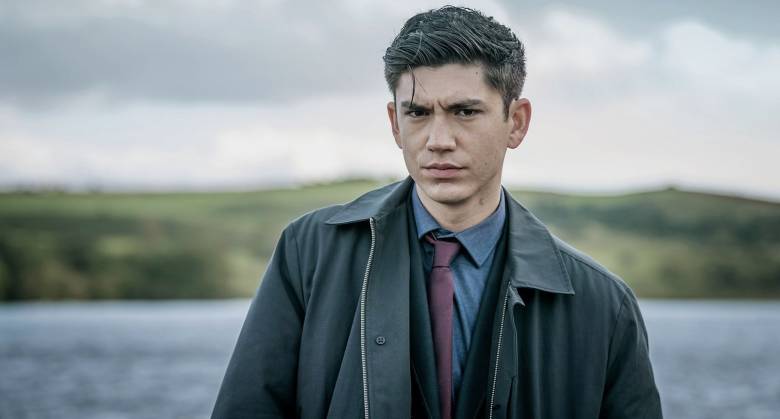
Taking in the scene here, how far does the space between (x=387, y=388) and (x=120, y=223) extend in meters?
125

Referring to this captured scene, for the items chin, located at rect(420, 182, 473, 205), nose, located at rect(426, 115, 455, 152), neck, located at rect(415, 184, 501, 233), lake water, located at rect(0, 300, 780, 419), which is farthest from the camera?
lake water, located at rect(0, 300, 780, 419)

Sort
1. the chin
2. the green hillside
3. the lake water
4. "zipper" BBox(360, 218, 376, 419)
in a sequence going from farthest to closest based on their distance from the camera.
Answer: the green hillside < the lake water < the chin < "zipper" BBox(360, 218, 376, 419)

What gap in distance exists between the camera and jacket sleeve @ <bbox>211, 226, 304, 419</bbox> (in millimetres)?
3930

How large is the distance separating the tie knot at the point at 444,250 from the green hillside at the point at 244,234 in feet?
344

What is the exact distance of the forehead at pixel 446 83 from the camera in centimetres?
398

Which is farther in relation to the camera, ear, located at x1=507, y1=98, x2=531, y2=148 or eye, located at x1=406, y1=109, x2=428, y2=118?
ear, located at x1=507, y1=98, x2=531, y2=148

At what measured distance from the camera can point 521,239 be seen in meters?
4.31

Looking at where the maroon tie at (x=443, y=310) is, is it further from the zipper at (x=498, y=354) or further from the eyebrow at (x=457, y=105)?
the eyebrow at (x=457, y=105)

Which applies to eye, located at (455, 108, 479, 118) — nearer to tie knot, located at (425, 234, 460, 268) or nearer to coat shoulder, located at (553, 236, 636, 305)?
tie knot, located at (425, 234, 460, 268)

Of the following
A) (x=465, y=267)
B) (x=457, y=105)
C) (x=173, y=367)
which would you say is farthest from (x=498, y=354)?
(x=173, y=367)

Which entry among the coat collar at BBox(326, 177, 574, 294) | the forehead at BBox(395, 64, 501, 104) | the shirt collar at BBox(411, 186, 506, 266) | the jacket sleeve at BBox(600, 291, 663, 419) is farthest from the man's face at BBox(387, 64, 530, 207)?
the jacket sleeve at BBox(600, 291, 663, 419)

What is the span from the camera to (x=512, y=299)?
4.05 m

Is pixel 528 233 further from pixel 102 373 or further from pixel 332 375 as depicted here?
pixel 102 373

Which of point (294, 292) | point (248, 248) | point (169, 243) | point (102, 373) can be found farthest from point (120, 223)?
point (294, 292)
